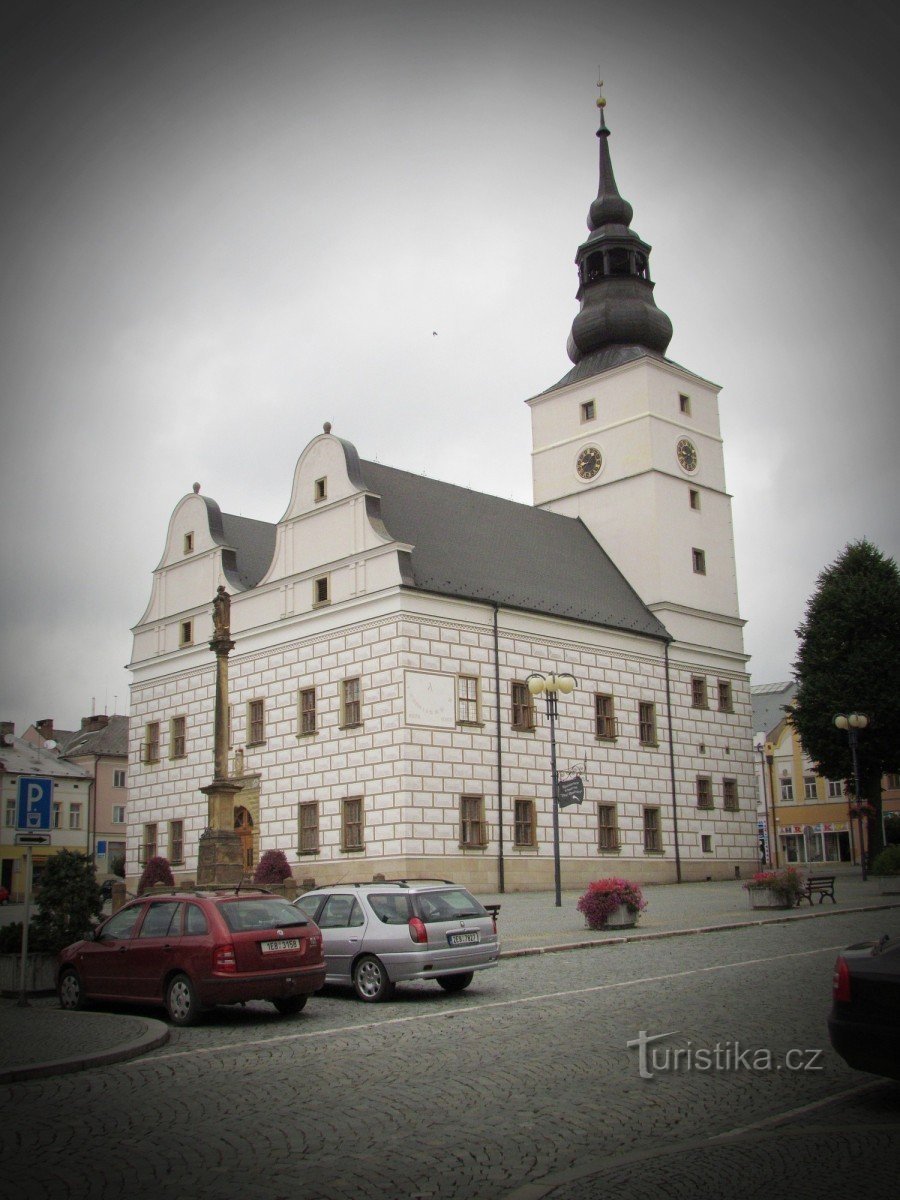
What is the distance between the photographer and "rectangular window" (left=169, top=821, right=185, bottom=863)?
44.8 metres

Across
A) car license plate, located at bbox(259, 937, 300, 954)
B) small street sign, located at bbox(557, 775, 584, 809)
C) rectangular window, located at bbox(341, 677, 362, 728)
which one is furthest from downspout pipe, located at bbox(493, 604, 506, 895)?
car license plate, located at bbox(259, 937, 300, 954)

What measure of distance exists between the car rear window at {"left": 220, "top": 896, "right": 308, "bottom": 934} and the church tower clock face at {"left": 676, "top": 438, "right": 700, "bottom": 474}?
39.5m

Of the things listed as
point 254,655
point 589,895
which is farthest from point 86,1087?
point 254,655

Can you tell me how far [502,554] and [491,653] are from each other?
5.19m

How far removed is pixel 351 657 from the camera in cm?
3934

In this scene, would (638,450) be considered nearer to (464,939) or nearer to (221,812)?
(221,812)

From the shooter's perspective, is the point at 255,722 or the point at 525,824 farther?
the point at 255,722

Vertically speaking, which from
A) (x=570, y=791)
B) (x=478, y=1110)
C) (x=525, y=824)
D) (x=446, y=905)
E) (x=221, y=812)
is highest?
(x=570, y=791)

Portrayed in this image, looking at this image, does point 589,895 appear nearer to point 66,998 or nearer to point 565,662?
point 66,998

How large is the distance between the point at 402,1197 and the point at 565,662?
36579 mm

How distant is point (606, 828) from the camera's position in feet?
141

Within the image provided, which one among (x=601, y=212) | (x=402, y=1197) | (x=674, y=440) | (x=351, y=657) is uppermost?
(x=601, y=212)

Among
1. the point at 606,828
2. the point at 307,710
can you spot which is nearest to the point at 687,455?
the point at 606,828

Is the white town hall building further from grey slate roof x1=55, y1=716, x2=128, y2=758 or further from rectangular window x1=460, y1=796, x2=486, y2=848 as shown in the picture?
grey slate roof x1=55, y1=716, x2=128, y2=758
